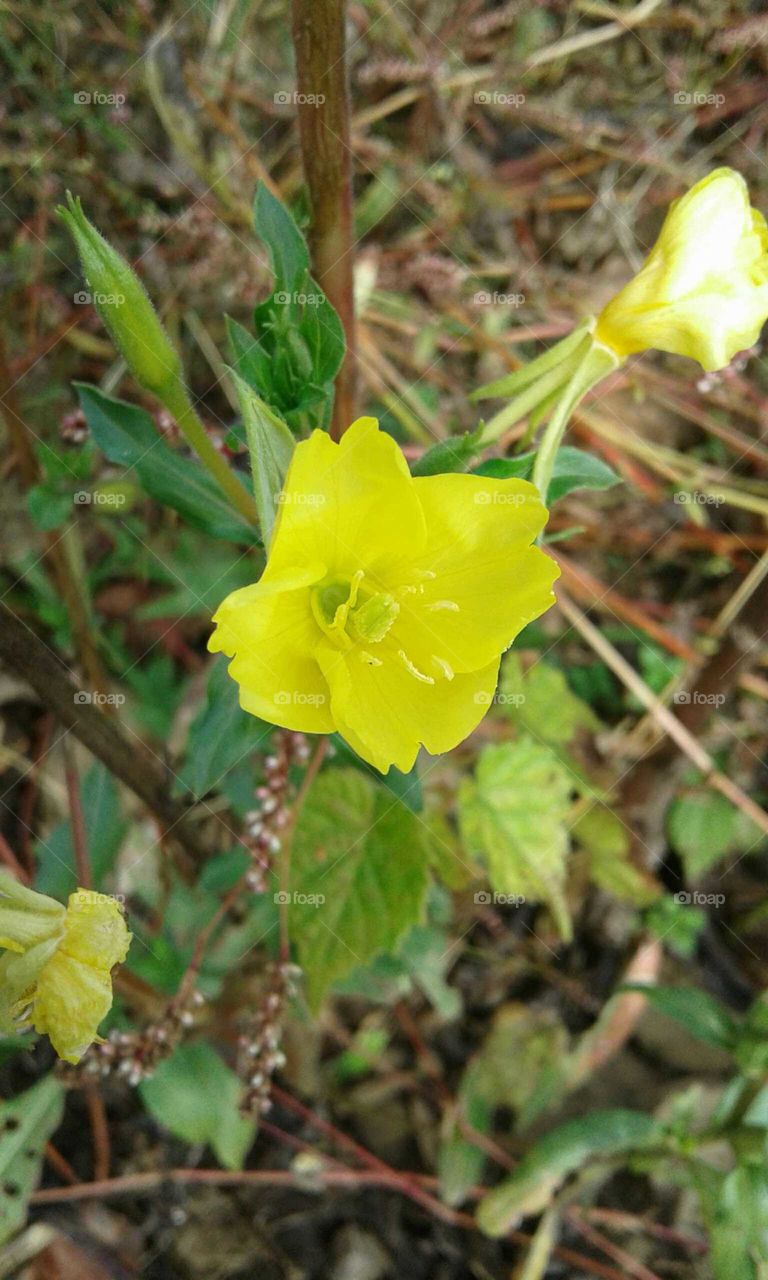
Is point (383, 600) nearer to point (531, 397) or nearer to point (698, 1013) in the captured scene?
point (531, 397)

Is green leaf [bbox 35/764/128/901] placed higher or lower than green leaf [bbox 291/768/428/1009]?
higher

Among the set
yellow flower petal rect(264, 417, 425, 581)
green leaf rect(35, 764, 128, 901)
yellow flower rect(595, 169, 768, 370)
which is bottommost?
green leaf rect(35, 764, 128, 901)

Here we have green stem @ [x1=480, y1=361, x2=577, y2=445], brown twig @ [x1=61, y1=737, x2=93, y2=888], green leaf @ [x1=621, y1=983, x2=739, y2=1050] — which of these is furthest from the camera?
green leaf @ [x1=621, y1=983, x2=739, y2=1050]

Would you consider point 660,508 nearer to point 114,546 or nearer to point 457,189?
point 457,189

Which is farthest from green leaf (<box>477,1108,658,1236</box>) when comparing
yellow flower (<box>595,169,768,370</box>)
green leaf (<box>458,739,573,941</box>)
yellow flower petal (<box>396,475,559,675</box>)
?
yellow flower (<box>595,169,768,370</box>)

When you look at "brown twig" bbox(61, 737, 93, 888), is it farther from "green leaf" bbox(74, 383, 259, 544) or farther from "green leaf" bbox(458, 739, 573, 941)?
"green leaf" bbox(458, 739, 573, 941)

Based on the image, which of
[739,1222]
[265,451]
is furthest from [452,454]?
[739,1222]
